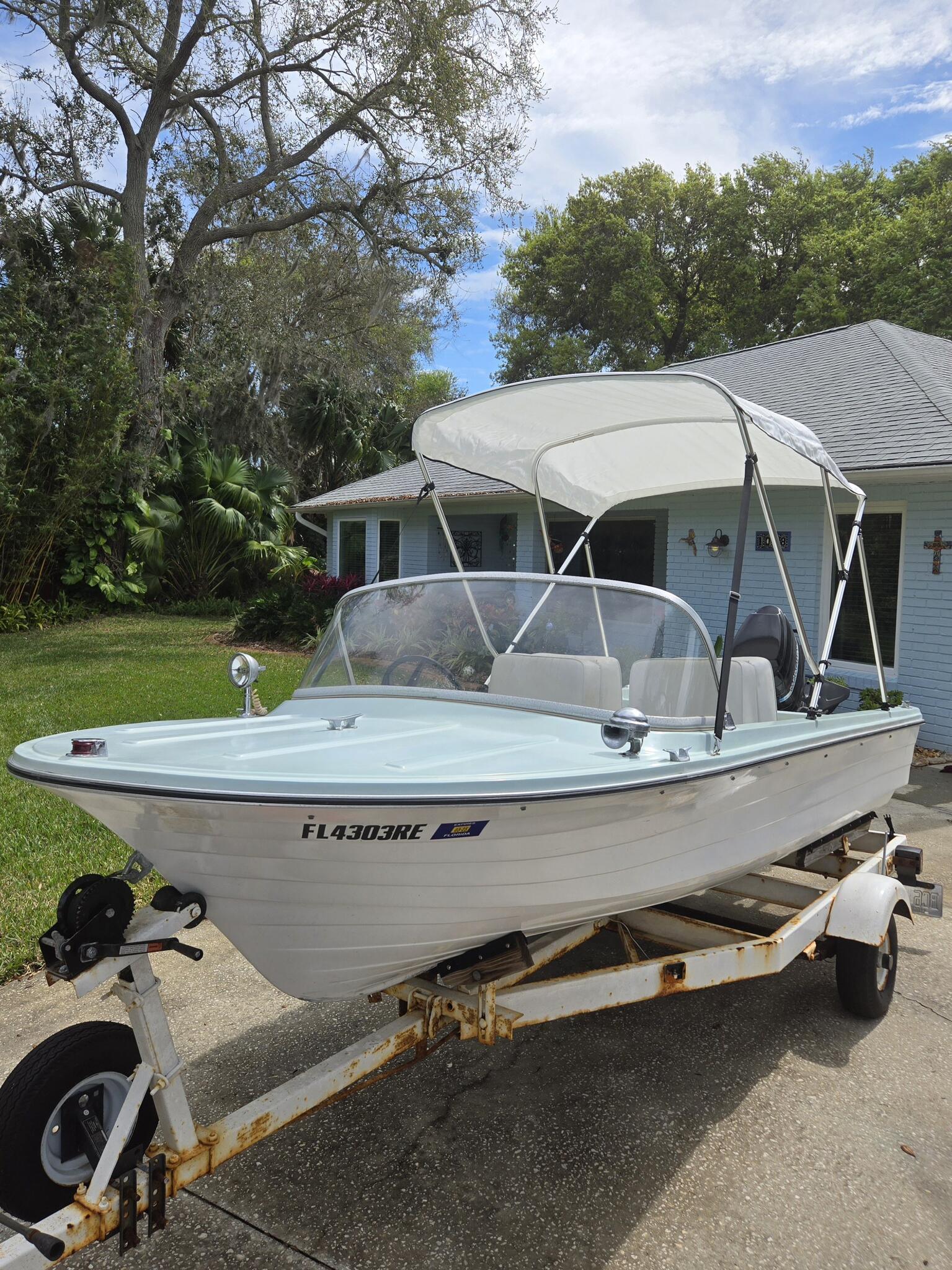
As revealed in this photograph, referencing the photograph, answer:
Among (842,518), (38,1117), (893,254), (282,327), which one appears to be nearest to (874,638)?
(38,1117)

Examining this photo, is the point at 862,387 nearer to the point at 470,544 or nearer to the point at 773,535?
the point at 470,544

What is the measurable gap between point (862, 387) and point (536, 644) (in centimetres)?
952

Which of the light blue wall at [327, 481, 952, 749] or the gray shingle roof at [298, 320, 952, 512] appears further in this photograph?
the gray shingle roof at [298, 320, 952, 512]

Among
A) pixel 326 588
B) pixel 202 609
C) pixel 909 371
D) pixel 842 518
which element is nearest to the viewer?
pixel 842 518

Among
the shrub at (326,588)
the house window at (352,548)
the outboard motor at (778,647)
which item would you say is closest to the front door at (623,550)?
the shrub at (326,588)

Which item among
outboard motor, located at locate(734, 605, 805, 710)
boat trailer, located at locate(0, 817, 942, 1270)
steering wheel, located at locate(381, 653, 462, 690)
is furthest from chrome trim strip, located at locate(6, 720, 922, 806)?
outboard motor, located at locate(734, 605, 805, 710)

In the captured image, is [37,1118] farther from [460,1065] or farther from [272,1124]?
[460,1065]

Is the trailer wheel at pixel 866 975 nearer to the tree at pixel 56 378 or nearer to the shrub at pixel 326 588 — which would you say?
the shrub at pixel 326 588

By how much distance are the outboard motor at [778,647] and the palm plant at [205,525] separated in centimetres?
1724

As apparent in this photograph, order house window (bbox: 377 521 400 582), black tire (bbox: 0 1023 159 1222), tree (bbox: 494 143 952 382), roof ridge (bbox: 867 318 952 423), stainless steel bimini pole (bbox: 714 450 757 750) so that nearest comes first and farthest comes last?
black tire (bbox: 0 1023 159 1222)
stainless steel bimini pole (bbox: 714 450 757 750)
roof ridge (bbox: 867 318 952 423)
house window (bbox: 377 521 400 582)
tree (bbox: 494 143 952 382)

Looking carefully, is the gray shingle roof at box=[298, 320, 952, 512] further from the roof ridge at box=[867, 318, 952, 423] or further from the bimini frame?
the bimini frame

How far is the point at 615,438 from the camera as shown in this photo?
4867 mm

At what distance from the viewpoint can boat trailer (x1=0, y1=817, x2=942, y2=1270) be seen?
1.97 metres

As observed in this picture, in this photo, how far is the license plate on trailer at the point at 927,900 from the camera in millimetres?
4016
